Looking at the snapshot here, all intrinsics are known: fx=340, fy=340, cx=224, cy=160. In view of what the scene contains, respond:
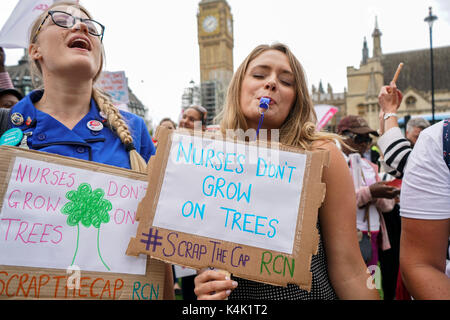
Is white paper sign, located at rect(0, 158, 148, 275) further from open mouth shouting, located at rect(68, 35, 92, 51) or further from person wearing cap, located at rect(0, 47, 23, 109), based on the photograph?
person wearing cap, located at rect(0, 47, 23, 109)

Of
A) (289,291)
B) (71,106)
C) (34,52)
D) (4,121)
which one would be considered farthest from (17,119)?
(289,291)

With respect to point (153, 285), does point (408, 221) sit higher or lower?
higher

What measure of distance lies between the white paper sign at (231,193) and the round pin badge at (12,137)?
2.30ft

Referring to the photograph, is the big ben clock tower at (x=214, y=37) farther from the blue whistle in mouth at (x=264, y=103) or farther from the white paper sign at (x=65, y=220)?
the white paper sign at (x=65, y=220)

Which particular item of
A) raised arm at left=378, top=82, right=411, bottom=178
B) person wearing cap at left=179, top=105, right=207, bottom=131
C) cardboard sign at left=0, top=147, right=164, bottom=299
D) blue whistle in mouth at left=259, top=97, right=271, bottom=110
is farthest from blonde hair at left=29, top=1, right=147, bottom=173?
person wearing cap at left=179, top=105, right=207, bottom=131

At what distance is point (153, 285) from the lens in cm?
147

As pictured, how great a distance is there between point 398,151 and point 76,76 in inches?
76.4

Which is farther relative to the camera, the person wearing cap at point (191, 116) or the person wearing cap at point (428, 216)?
the person wearing cap at point (191, 116)

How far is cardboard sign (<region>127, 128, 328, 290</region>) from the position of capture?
137 cm

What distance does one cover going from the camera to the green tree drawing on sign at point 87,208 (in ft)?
4.63

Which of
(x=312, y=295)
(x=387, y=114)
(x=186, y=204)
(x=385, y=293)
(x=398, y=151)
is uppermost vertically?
(x=387, y=114)

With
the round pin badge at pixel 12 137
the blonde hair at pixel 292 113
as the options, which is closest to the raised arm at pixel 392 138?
the blonde hair at pixel 292 113
